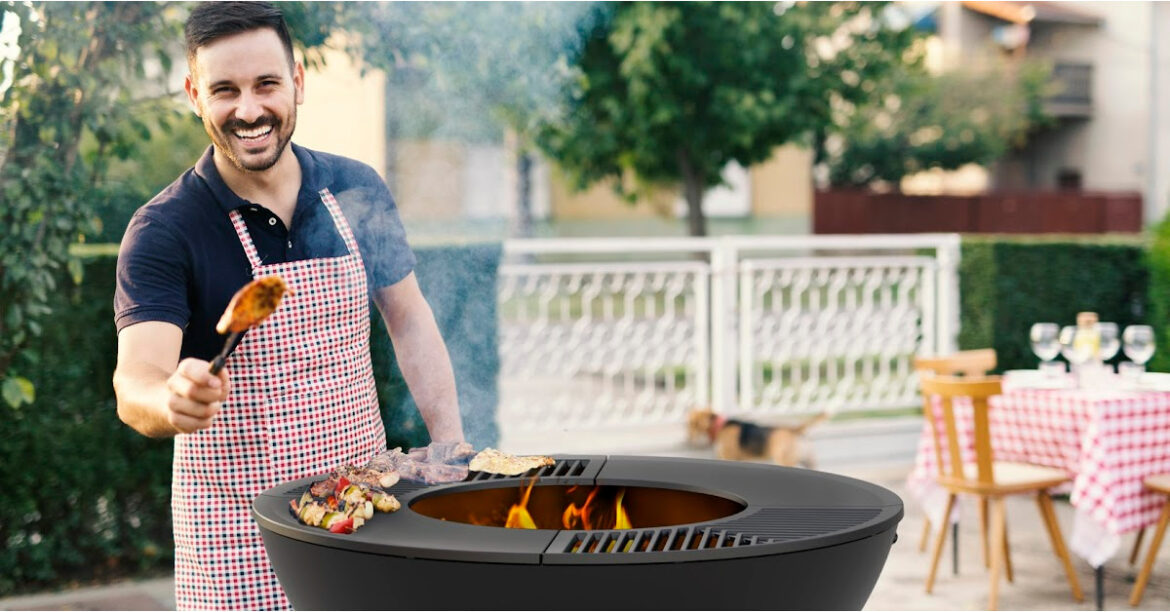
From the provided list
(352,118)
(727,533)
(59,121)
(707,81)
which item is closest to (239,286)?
(727,533)

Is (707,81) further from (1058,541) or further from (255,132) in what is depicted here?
(255,132)

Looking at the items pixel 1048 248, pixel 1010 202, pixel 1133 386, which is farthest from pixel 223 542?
pixel 1010 202

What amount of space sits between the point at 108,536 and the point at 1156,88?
954 cm

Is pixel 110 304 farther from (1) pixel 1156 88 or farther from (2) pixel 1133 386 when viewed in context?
(1) pixel 1156 88

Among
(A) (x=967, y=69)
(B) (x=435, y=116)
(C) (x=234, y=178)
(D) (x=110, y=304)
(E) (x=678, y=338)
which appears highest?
(A) (x=967, y=69)

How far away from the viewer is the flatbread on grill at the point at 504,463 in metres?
2.16

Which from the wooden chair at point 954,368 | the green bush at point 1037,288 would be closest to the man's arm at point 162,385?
the wooden chair at point 954,368

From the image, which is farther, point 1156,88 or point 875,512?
point 1156,88

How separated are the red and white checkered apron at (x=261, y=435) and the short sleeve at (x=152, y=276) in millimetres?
127

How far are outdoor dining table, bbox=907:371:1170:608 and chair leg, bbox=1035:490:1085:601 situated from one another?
5 cm

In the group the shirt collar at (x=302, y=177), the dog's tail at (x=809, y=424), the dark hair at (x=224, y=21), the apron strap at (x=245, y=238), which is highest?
the dark hair at (x=224, y=21)

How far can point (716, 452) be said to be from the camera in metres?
6.07

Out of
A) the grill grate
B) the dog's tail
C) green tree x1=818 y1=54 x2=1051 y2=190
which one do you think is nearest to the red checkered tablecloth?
the dog's tail

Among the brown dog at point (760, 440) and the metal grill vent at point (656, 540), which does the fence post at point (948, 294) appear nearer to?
the brown dog at point (760, 440)
